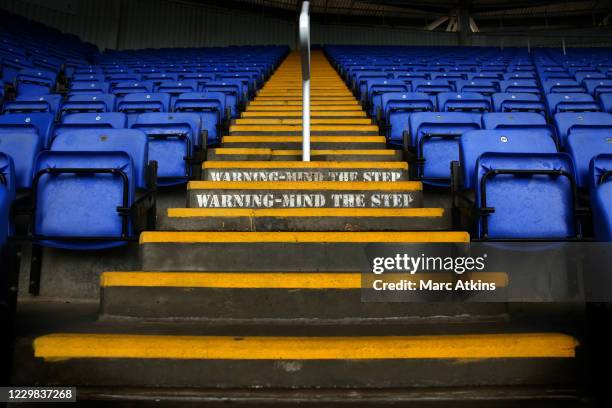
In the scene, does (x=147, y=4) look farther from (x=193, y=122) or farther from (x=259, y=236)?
(x=259, y=236)

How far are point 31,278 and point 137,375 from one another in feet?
2.43

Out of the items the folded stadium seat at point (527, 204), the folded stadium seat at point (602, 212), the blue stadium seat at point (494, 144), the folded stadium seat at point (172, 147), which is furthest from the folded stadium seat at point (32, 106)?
the folded stadium seat at point (602, 212)

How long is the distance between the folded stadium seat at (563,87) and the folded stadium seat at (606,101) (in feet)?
1.06

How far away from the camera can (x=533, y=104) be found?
2.76 m

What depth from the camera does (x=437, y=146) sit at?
6.64ft

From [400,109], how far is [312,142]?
27.9 inches

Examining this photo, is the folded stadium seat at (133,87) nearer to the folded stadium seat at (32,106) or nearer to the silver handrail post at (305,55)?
the folded stadium seat at (32,106)

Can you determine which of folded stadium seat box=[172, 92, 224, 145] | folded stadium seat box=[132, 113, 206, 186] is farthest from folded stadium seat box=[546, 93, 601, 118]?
folded stadium seat box=[132, 113, 206, 186]

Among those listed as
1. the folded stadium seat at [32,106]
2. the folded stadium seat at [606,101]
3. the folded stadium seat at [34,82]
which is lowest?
the folded stadium seat at [32,106]

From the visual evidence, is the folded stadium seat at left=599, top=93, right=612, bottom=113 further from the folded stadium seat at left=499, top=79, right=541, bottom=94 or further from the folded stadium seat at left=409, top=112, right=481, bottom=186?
the folded stadium seat at left=409, top=112, right=481, bottom=186

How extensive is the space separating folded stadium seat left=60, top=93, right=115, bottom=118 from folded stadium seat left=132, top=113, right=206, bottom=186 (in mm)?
643

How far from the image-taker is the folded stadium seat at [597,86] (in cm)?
337

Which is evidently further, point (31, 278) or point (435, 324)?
point (31, 278)

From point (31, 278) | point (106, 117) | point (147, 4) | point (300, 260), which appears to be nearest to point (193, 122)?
point (106, 117)
